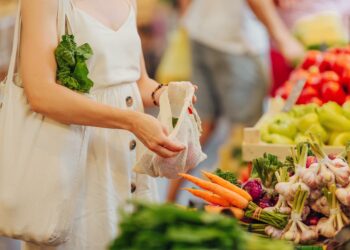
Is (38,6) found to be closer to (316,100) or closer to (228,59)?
(316,100)

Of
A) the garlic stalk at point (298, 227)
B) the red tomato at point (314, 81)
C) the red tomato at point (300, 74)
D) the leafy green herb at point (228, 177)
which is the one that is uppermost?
the red tomato at point (300, 74)

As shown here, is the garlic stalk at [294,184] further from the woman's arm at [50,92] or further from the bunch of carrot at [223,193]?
the woman's arm at [50,92]

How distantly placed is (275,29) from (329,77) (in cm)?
131

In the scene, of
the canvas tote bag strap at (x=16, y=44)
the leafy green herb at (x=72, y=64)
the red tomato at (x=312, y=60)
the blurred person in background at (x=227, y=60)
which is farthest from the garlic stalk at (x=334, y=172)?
the blurred person in background at (x=227, y=60)

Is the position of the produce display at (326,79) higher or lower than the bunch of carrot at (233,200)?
higher

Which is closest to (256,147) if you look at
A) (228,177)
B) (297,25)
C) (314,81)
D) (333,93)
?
(228,177)

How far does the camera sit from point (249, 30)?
527cm

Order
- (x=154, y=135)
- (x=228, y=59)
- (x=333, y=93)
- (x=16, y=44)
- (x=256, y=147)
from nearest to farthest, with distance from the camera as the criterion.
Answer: (x=154, y=135)
(x=16, y=44)
(x=256, y=147)
(x=333, y=93)
(x=228, y=59)

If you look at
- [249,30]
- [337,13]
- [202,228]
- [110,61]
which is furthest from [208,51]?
[202,228]

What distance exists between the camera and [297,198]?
2.13m

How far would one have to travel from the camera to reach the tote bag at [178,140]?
89.7 inches

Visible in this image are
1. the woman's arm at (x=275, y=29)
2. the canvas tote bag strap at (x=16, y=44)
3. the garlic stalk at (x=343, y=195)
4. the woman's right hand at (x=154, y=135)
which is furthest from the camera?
the woman's arm at (x=275, y=29)

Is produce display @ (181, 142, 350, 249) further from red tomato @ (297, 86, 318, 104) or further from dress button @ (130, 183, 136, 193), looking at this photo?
red tomato @ (297, 86, 318, 104)

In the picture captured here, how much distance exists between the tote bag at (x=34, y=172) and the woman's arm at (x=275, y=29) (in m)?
2.62
